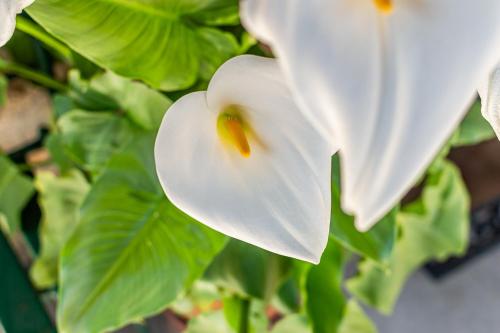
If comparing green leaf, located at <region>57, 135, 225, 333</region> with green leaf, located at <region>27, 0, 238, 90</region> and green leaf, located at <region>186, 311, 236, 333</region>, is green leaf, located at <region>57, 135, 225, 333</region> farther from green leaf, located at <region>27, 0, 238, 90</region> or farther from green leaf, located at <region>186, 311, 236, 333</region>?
green leaf, located at <region>186, 311, 236, 333</region>

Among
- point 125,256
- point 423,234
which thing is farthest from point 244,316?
point 423,234

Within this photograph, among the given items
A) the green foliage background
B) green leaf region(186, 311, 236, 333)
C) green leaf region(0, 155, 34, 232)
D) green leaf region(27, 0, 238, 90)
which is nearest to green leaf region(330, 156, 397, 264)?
the green foliage background

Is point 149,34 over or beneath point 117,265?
over

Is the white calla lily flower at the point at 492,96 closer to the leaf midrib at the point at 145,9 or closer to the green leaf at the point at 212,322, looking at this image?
the leaf midrib at the point at 145,9

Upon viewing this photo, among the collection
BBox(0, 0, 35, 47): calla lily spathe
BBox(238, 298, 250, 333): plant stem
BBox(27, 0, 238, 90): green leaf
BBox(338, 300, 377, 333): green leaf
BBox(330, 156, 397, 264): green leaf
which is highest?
BBox(0, 0, 35, 47): calla lily spathe

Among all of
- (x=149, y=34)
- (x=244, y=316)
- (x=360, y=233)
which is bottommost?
(x=244, y=316)

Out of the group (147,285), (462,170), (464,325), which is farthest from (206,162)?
(464,325)

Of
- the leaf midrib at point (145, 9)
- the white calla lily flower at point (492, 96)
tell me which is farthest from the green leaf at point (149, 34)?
the white calla lily flower at point (492, 96)

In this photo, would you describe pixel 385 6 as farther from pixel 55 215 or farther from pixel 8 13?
pixel 55 215
